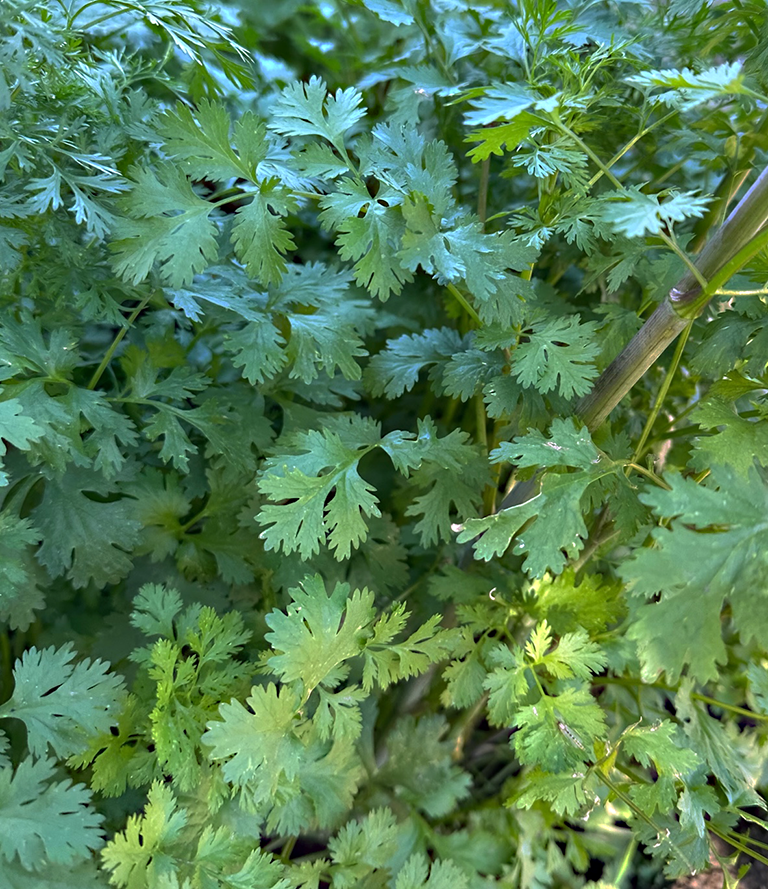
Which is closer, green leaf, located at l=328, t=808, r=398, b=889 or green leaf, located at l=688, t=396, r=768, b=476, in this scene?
green leaf, located at l=688, t=396, r=768, b=476

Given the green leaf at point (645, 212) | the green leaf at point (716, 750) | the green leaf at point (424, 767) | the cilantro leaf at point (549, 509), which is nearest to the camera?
the green leaf at point (645, 212)

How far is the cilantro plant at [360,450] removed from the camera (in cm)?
57

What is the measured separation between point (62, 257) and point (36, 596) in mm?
350

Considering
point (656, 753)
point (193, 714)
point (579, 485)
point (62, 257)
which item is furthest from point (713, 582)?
point (62, 257)

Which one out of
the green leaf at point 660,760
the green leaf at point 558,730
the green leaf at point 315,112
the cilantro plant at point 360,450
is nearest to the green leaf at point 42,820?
the cilantro plant at point 360,450

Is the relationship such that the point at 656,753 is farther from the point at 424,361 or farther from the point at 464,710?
the point at 424,361

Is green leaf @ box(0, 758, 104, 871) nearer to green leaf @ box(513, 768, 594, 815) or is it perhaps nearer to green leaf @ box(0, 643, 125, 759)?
green leaf @ box(0, 643, 125, 759)

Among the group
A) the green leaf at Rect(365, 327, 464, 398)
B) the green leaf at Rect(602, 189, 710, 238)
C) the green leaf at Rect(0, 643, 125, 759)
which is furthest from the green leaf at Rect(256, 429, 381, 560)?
the green leaf at Rect(602, 189, 710, 238)

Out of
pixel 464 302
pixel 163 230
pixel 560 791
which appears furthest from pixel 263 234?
pixel 560 791

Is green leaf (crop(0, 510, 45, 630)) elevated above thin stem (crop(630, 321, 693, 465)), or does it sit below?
below

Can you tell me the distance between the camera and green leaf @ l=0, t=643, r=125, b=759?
0.62 metres

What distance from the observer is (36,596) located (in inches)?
27.6

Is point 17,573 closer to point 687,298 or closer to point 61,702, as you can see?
point 61,702

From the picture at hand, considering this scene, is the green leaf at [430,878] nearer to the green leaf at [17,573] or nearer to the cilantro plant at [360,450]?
the cilantro plant at [360,450]
